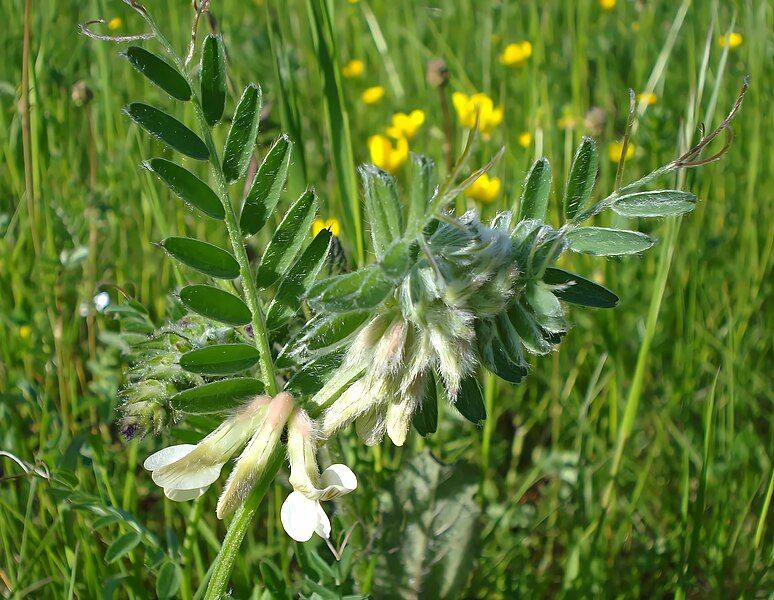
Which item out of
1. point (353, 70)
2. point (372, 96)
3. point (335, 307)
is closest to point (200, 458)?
point (335, 307)

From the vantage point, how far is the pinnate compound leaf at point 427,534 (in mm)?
1376

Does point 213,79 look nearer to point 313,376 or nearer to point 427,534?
point 313,376

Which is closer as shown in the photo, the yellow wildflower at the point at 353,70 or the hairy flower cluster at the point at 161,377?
the hairy flower cluster at the point at 161,377

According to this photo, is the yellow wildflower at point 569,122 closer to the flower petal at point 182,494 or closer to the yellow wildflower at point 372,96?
the yellow wildflower at point 372,96

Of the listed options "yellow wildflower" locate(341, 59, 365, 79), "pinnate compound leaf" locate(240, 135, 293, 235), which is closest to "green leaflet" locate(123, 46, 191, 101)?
"pinnate compound leaf" locate(240, 135, 293, 235)

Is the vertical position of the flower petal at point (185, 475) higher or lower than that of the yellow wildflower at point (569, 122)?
higher

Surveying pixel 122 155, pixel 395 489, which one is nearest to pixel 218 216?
pixel 395 489

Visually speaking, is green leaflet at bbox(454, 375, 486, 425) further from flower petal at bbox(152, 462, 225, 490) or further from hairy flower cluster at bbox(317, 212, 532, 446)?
flower petal at bbox(152, 462, 225, 490)

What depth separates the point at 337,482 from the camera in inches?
32.9

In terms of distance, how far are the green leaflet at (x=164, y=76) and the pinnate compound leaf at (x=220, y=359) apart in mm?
288

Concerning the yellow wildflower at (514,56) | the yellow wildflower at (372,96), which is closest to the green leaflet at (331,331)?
the yellow wildflower at (372,96)

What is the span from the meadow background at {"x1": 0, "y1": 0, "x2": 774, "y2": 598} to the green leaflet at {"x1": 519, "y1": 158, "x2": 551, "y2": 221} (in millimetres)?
474

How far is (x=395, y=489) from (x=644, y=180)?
2.36ft

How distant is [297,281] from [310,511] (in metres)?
0.29
